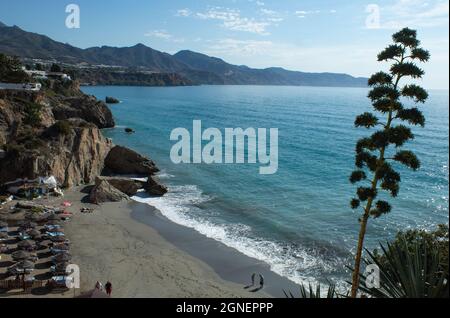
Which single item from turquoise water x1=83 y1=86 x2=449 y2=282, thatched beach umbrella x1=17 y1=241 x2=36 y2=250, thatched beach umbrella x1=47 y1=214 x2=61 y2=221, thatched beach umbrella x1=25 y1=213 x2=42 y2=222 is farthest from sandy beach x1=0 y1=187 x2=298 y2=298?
thatched beach umbrella x1=25 y1=213 x2=42 y2=222

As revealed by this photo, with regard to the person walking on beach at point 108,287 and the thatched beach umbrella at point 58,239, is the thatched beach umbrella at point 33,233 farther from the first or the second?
the person walking on beach at point 108,287

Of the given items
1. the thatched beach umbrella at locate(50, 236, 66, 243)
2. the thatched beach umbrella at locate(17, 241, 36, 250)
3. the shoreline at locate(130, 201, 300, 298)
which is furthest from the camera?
the thatched beach umbrella at locate(50, 236, 66, 243)

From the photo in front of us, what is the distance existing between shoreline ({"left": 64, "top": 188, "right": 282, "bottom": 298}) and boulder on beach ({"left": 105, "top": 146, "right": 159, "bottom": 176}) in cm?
1167

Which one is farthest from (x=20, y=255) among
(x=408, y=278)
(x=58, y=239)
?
(x=408, y=278)

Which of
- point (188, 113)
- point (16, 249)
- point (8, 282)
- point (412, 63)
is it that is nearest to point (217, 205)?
point (16, 249)

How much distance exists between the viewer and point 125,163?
146 feet

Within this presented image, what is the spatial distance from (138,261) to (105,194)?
12.7 m

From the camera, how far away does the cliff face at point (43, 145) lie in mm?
34812

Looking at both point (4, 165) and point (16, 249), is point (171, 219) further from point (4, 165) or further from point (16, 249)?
point (4, 165)

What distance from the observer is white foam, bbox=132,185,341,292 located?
24.5 m

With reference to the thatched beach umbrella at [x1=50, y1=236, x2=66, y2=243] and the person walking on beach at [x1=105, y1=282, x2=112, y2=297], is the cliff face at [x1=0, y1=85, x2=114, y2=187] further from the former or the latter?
the person walking on beach at [x1=105, y1=282, x2=112, y2=297]

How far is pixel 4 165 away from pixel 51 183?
4112 millimetres

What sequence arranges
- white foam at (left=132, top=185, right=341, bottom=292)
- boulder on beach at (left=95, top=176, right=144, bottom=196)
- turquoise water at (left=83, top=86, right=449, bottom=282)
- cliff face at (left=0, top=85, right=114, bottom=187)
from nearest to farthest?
1. white foam at (left=132, top=185, right=341, bottom=292)
2. turquoise water at (left=83, top=86, right=449, bottom=282)
3. cliff face at (left=0, top=85, right=114, bottom=187)
4. boulder on beach at (left=95, top=176, right=144, bottom=196)

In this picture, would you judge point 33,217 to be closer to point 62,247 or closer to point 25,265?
point 62,247
